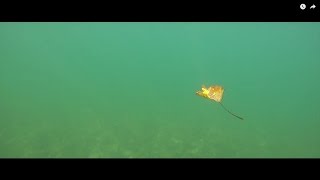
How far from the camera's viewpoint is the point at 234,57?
1948 cm
